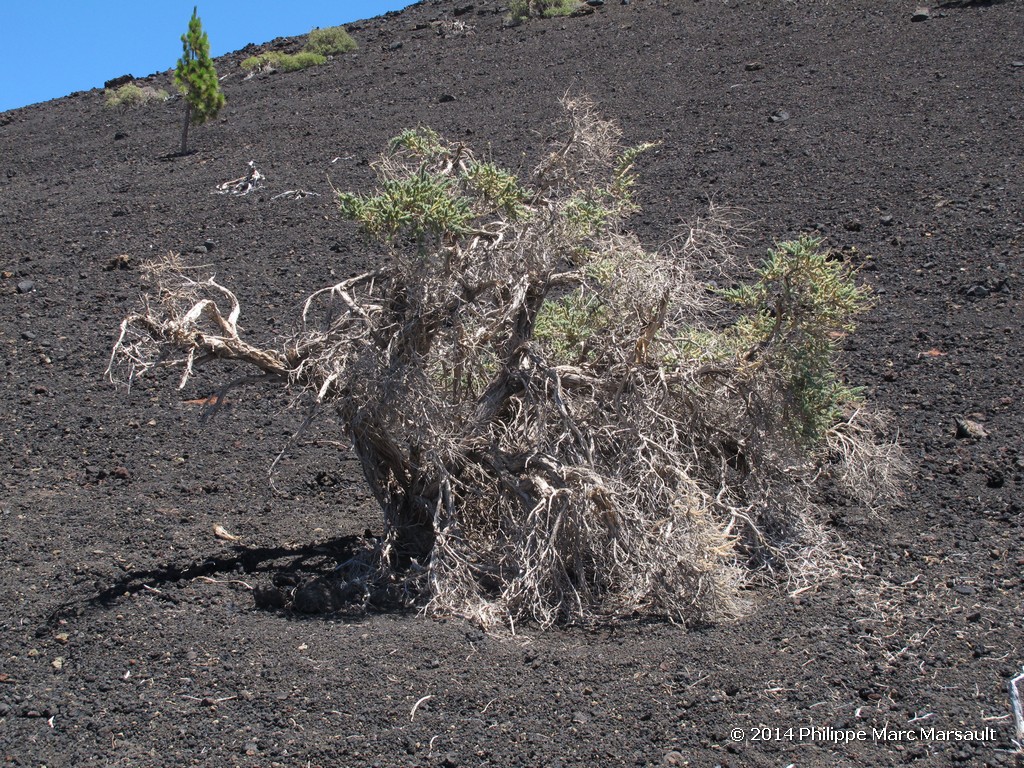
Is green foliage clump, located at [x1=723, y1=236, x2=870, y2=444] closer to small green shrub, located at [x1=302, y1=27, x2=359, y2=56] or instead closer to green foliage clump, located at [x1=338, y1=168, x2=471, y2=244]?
green foliage clump, located at [x1=338, y1=168, x2=471, y2=244]

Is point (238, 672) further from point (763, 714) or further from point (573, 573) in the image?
point (763, 714)

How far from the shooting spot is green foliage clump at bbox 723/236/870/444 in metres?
5.50

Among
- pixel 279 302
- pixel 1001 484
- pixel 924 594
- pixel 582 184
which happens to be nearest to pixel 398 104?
pixel 279 302

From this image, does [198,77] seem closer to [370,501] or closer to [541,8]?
[541,8]

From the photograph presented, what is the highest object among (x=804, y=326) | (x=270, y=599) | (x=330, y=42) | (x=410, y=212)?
(x=330, y=42)

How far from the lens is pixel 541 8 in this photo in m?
20.6

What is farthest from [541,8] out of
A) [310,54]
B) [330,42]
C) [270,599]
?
[270,599]

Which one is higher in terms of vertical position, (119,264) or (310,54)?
(310,54)

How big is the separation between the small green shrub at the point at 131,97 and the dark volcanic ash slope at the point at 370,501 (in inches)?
78.8

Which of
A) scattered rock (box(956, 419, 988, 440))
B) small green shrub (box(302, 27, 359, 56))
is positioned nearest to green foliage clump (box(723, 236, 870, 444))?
scattered rock (box(956, 419, 988, 440))

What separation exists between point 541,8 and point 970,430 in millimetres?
15675

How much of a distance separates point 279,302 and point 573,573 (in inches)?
226

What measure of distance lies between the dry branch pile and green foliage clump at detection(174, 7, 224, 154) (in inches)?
452

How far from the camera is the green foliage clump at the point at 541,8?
20297mm
